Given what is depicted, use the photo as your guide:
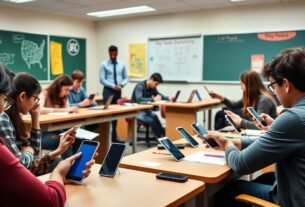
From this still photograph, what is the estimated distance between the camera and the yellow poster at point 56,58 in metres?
7.37

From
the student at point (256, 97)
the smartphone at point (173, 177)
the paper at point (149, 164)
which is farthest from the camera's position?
the student at point (256, 97)

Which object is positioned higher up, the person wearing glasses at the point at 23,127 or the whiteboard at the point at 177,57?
the whiteboard at the point at 177,57

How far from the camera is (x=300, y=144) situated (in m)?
1.44

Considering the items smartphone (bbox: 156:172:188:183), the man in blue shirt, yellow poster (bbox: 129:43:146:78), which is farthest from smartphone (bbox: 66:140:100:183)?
yellow poster (bbox: 129:43:146:78)

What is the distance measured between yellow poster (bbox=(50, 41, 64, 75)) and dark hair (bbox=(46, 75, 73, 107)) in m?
3.47

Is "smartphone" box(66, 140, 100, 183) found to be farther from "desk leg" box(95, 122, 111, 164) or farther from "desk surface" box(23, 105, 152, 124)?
"desk leg" box(95, 122, 111, 164)

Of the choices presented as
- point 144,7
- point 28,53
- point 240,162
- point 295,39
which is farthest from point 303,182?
point 28,53

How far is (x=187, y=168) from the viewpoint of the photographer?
1828mm

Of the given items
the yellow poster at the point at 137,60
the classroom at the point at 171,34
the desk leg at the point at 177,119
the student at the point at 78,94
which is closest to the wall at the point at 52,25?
the classroom at the point at 171,34

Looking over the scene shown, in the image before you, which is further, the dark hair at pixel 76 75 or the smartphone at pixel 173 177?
the dark hair at pixel 76 75

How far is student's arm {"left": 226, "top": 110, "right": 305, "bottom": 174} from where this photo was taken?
56.7 inches

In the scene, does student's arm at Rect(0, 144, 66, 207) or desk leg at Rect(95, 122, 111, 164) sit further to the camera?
desk leg at Rect(95, 122, 111, 164)

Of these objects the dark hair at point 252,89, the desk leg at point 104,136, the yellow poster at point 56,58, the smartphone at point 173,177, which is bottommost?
the desk leg at point 104,136

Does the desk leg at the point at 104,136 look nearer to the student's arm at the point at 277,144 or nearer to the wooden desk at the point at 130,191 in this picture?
the wooden desk at the point at 130,191
